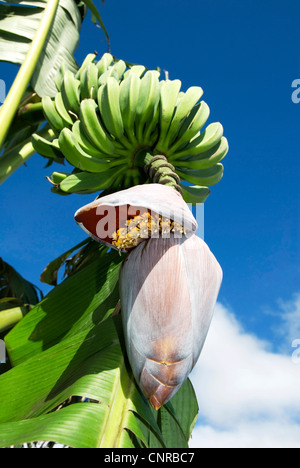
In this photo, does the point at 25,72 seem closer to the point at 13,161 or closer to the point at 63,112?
the point at 13,161

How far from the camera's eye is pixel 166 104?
1.03 metres

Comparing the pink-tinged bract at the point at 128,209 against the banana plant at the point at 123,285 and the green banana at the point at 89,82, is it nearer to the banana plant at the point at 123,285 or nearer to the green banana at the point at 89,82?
the banana plant at the point at 123,285

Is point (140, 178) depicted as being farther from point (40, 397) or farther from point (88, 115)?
point (40, 397)

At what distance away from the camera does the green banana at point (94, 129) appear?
1.01 metres

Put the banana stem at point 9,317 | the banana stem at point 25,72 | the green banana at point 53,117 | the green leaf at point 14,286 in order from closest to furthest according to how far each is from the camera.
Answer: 1. the green banana at point 53,117
2. the banana stem at point 9,317
3. the banana stem at point 25,72
4. the green leaf at point 14,286

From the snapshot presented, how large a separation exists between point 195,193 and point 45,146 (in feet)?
1.66

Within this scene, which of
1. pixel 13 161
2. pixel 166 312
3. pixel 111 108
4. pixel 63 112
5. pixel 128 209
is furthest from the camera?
pixel 13 161

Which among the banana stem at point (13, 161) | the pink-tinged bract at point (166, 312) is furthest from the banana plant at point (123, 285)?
the banana stem at point (13, 161)

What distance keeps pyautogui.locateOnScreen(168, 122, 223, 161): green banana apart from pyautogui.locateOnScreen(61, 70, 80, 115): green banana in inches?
13.8

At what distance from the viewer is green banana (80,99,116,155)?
1012 mm

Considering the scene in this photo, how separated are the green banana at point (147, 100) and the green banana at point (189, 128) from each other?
0.10m

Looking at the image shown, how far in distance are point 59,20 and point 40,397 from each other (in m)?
1.85

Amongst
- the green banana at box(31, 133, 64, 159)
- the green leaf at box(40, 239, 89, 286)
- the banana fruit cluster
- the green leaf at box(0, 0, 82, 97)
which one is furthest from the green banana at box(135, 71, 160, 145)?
the green leaf at box(0, 0, 82, 97)

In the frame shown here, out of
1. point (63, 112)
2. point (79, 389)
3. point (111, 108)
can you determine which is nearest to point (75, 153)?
point (111, 108)
